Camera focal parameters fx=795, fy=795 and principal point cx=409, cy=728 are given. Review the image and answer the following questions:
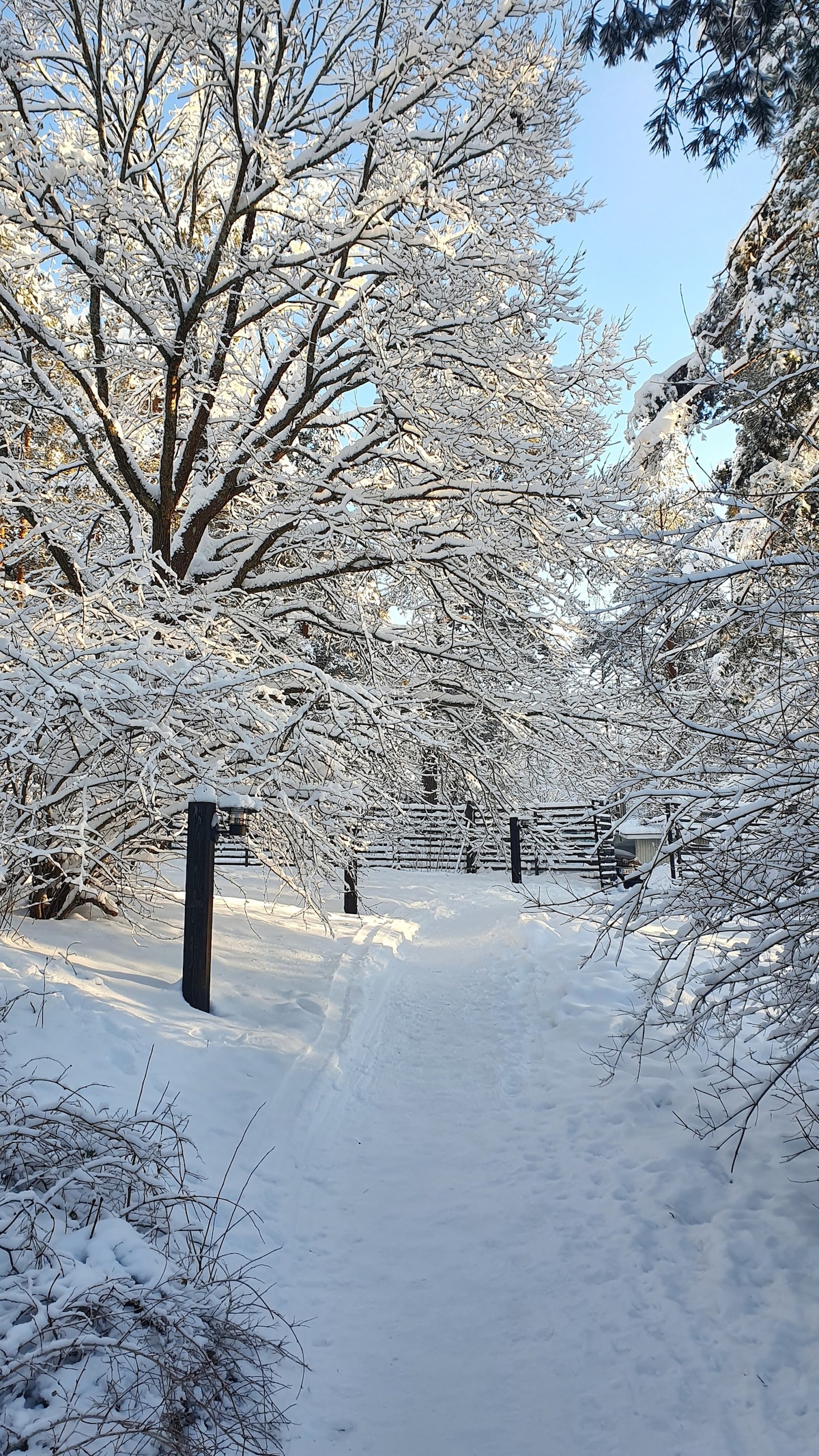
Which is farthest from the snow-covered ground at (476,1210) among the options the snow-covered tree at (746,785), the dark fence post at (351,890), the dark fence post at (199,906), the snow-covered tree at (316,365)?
the dark fence post at (351,890)

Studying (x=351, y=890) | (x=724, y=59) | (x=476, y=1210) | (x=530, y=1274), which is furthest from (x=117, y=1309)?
(x=351, y=890)

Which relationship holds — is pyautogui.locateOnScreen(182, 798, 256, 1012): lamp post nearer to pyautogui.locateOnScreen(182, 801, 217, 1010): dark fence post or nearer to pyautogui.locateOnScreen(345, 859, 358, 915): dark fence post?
pyautogui.locateOnScreen(182, 801, 217, 1010): dark fence post

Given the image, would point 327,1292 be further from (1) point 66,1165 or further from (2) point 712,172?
(2) point 712,172

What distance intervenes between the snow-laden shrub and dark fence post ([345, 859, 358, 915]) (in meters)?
6.63

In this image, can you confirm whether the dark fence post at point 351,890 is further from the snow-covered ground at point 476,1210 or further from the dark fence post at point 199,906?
the dark fence post at point 199,906

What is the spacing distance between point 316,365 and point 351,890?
7216 millimetres

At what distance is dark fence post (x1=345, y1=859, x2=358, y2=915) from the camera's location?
10811 mm

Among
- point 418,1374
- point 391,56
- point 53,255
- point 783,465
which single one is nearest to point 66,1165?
point 418,1374

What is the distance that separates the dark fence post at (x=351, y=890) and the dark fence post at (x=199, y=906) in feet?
12.7

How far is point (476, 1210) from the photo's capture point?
4.29 metres

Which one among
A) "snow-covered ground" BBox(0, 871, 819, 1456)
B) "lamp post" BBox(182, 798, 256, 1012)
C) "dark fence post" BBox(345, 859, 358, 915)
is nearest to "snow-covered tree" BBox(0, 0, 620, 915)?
"lamp post" BBox(182, 798, 256, 1012)

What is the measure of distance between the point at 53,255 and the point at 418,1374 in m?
9.90

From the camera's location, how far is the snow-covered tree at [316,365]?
7.13m

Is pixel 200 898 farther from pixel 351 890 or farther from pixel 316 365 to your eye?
pixel 351 890
